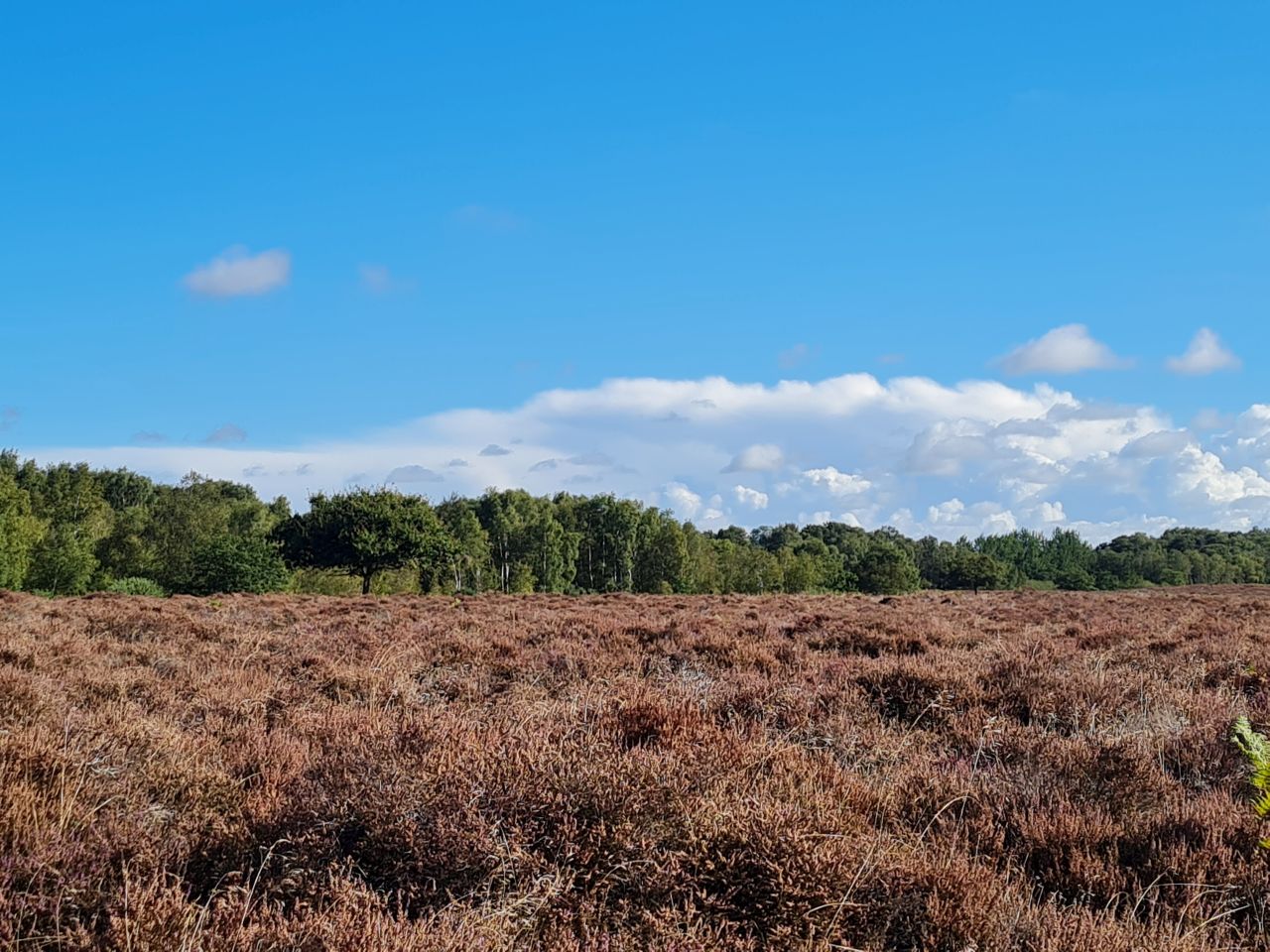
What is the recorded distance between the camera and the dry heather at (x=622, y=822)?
8.87 feet

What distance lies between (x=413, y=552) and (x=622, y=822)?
42757mm

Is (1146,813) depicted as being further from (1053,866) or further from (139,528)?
(139,528)

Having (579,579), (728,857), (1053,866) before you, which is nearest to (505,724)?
(728,857)

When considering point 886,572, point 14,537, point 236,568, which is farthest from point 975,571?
point 14,537

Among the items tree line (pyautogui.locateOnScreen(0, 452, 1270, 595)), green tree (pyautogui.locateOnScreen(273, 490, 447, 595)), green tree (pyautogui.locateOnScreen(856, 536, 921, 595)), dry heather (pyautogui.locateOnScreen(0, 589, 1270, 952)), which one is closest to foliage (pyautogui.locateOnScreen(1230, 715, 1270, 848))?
dry heather (pyautogui.locateOnScreen(0, 589, 1270, 952))

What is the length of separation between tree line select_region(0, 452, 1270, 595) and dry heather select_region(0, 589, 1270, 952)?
35.8 m

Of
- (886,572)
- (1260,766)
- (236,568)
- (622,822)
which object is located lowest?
(886,572)

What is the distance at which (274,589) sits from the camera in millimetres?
40031

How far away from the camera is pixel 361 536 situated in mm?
42562

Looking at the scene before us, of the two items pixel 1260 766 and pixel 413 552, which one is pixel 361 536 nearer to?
pixel 413 552

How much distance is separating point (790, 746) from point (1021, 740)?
2.06 m

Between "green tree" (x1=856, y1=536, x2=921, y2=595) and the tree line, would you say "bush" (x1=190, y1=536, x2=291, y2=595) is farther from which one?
"green tree" (x1=856, y1=536, x2=921, y2=595)

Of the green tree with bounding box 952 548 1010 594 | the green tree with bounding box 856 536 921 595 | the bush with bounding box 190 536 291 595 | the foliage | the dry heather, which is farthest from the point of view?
the green tree with bounding box 856 536 921 595

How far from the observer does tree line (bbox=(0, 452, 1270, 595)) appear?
43.9 meters
